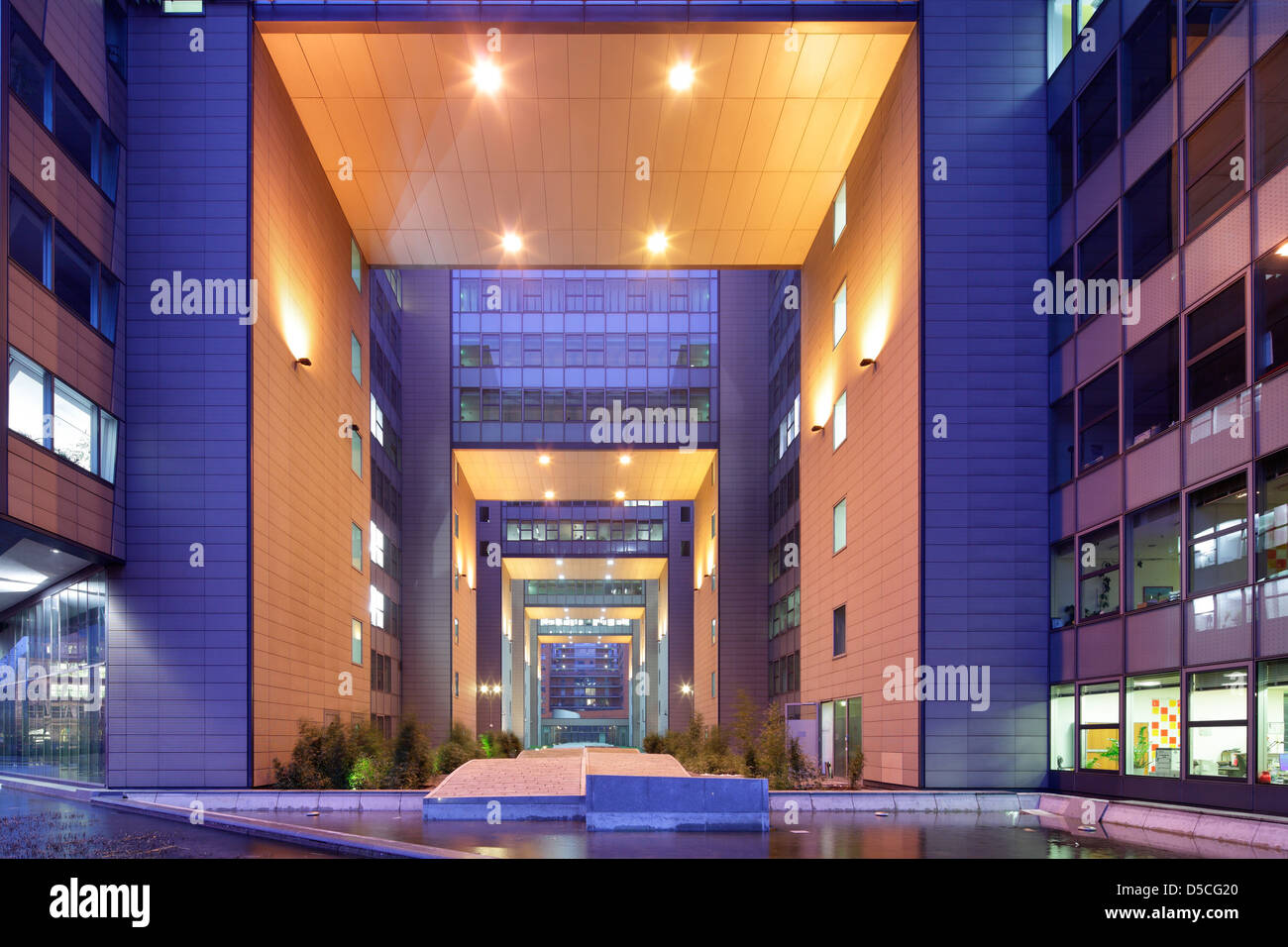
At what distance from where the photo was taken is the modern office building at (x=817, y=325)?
1662 cm

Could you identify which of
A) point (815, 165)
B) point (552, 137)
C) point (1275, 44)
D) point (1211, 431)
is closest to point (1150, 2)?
point (1275, 44)

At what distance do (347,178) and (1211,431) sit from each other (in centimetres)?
2205

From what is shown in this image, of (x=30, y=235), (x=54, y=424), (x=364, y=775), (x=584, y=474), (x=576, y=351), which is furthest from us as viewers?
(x=584, y=474)

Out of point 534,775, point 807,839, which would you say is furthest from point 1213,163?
point 534,775

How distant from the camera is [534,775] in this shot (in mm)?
22891

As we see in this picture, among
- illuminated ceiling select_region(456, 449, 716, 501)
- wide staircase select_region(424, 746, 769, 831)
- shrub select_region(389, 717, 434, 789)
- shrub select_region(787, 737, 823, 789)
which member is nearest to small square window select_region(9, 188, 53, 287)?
wide staircase select_region(424, 746, 769, 831)

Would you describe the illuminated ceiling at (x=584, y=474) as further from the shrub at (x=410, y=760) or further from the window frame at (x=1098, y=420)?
the window frame at (x=1098, y=420)

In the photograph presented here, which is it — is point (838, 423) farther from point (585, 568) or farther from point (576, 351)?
point (585, 568)

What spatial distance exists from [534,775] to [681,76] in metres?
16.0

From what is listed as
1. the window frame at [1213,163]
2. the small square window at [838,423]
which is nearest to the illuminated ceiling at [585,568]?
the small square window at [838,423]

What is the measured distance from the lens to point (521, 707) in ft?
277

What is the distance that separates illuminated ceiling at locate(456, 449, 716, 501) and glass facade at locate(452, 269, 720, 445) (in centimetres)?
154

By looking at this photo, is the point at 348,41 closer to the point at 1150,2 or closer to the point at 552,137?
the point at 552,137

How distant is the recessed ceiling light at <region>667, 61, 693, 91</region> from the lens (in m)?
23.2
